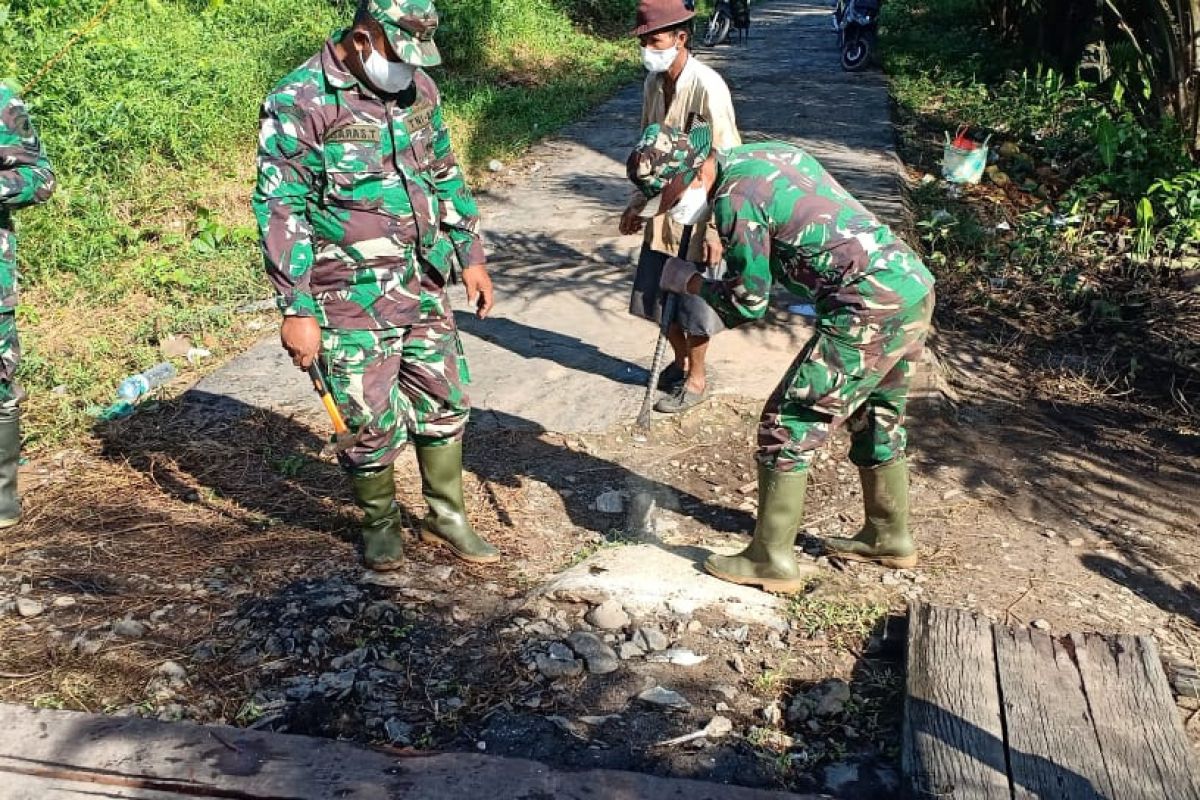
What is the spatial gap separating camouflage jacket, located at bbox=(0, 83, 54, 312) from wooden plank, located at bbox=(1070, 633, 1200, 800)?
3.53 meters

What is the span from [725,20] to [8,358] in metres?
12.8

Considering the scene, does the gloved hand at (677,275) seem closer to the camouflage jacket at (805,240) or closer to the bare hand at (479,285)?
the camouflage jacket at (805,240)

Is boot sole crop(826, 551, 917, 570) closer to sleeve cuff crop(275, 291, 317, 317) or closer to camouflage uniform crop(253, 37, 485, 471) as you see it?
camouflage uniform crop(253, 37, 485, 471)

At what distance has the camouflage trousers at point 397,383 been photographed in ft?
10.6

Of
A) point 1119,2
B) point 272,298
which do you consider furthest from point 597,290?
point 1119,2

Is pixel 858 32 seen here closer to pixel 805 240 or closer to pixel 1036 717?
pixel 805 240

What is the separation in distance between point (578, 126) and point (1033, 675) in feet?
26.3

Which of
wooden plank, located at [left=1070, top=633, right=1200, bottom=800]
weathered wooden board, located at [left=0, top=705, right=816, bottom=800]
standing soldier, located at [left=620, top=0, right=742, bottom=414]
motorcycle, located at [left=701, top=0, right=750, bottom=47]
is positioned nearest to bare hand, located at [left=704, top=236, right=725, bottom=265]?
standing soldier, located at [left=620, top=0, right=742, bottom=414]

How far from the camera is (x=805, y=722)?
286 cm

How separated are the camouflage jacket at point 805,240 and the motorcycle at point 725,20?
491 inches

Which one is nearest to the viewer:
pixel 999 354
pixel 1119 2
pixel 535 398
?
pixel 535 398

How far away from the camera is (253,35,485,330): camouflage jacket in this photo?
3012 millimetres

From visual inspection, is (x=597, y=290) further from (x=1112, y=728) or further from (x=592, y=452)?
(x=1112, y=728)

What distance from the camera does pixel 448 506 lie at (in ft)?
12.0
